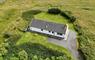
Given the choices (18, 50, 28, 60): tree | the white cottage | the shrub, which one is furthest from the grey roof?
(18, 50, 28, 60): tree

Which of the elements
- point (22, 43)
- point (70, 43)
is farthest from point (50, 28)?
point (22, 43)

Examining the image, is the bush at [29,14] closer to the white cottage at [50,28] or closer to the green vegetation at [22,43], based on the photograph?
the green vegetation at [22,43]

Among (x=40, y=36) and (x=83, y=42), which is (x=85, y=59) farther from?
(x=40, y=36)

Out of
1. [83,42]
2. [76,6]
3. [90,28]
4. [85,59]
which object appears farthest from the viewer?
[76,6]

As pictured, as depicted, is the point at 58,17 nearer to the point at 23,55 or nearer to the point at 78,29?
the point at 78,29

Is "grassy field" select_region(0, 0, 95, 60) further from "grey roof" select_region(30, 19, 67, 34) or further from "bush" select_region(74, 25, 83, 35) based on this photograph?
"grey roof" select_region(30, 19, 67, 34)

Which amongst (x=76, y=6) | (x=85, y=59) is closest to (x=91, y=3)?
(x=76, y=6)
